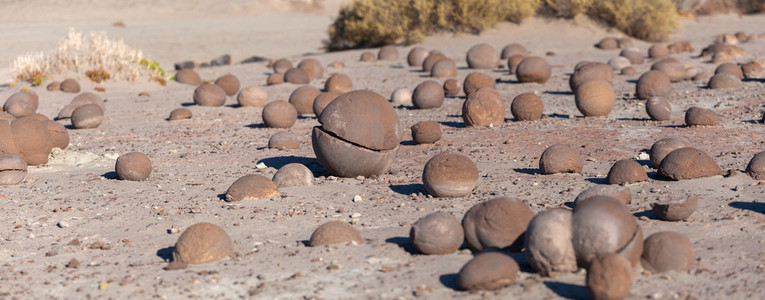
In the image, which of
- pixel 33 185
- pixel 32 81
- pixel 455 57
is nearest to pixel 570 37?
pixel 455 57

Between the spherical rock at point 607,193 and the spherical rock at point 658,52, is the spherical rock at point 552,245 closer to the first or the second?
the spherical rock at point 607,193

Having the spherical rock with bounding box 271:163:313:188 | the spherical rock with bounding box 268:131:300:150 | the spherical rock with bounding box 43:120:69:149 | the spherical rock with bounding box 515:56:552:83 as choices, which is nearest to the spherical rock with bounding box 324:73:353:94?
the spherical rock with bounding box 515:56:552:83

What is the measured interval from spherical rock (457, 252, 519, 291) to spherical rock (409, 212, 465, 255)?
660 mm

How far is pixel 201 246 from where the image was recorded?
554 centimetres

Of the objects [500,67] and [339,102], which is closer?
[339,102]

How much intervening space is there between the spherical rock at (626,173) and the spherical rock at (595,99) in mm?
3905

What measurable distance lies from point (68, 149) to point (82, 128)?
174cm

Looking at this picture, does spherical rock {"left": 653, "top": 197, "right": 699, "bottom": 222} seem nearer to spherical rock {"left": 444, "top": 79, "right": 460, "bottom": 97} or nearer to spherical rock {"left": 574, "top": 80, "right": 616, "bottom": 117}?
spherical rock {"left": 574, "top": 80, "right": 616, "bottom": 117}

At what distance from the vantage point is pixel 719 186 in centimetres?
718

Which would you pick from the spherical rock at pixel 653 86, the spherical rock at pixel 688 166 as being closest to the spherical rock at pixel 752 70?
the spherical rock at pixel 653 86

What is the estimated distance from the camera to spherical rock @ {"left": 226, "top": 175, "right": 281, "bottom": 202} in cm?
726

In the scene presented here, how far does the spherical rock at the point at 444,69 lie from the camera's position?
53.5 ft

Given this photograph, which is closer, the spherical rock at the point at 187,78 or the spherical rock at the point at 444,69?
the spherical rock at the point at 444,69

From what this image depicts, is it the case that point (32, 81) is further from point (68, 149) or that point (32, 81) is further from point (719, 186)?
point (719, 186)
